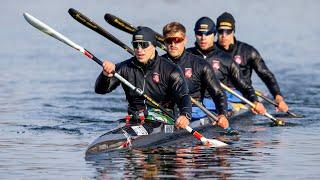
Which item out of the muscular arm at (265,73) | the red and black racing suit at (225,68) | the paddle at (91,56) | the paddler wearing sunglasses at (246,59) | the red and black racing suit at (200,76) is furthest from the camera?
the muscular arm at (265,73)

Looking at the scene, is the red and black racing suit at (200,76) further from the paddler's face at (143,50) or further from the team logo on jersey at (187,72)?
the paddler's face at (143,50)

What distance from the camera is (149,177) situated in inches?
723

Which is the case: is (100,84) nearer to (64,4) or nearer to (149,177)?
(149,177)

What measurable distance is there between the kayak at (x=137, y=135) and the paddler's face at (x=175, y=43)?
60.7 inches

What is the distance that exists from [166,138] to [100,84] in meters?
1.53

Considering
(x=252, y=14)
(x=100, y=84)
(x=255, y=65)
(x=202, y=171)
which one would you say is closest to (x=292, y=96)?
(x=255, y=65)

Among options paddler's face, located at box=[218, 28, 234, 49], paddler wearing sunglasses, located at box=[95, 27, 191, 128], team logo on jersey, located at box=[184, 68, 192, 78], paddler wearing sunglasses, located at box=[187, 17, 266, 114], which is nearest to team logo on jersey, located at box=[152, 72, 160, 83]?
paddler wearing sunglasses, located at box=[95, 27, 191, 128]

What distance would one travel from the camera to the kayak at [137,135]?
813 inches

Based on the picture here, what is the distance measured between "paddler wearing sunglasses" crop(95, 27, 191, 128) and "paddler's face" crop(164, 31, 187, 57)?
906 mm

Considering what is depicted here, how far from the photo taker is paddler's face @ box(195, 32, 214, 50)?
2598 cm

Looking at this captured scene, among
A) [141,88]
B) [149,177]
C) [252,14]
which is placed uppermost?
[252,14]

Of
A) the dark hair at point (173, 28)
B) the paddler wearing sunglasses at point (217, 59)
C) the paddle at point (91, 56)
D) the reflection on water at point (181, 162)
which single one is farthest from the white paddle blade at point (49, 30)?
the paddler wearing sunglasses at point (217, 59)

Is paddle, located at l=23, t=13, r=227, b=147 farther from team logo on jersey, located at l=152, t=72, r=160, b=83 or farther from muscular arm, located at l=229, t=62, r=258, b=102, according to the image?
muscular arm, located at l=229, t=62, r=258, b=102

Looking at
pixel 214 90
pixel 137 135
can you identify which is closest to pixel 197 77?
pixel 214 90
